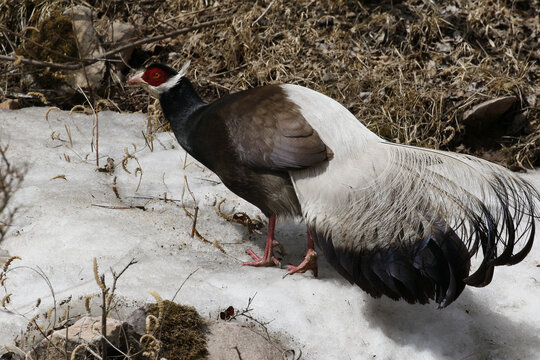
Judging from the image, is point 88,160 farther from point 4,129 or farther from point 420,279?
point 420,279

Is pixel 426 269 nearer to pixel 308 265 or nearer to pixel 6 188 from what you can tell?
pixel 308 265

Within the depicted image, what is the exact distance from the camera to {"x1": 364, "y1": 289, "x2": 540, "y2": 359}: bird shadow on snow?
2885 millimetres

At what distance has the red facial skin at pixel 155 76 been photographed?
151 inches

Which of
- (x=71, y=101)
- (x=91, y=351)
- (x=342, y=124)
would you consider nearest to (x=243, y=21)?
(x=71, y=101)

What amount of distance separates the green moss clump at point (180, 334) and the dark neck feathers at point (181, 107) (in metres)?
1.23

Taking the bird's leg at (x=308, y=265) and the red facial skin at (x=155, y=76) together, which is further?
the red facial skin at (x=155, y=76)

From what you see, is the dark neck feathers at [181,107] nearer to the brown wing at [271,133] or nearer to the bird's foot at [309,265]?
the brown wing at [271,133]

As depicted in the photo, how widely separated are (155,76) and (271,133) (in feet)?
3.36

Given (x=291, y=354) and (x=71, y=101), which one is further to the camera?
(x=71, y=101)

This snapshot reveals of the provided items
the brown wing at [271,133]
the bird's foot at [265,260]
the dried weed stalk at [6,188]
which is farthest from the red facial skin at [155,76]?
the bird's foot at [265,260]

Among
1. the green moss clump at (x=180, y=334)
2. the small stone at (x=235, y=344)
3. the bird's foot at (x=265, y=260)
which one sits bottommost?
the bird's foot at (x=265, y=260)

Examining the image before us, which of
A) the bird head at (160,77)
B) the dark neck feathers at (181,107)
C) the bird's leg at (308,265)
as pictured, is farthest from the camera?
the bird head at (160,77)

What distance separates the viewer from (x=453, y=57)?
523 cm

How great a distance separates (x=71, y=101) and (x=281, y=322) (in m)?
3.22
